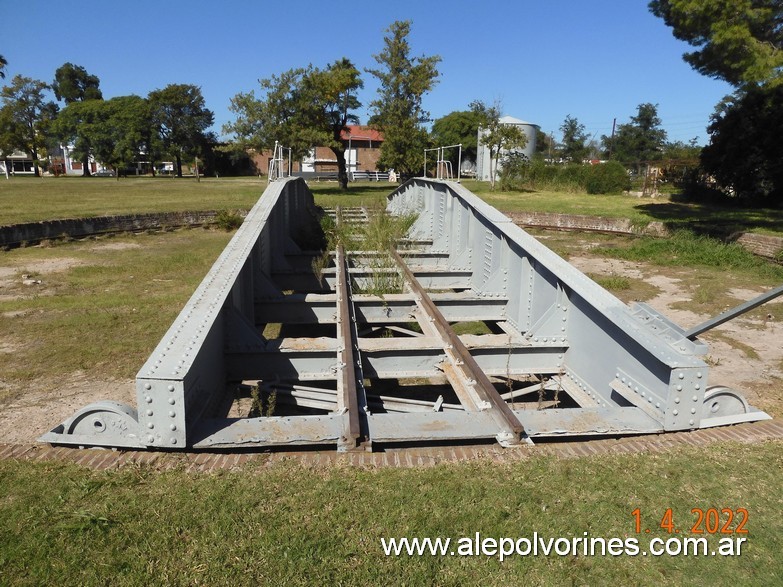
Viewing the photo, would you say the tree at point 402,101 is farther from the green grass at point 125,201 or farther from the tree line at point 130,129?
the tree line at point 130,129

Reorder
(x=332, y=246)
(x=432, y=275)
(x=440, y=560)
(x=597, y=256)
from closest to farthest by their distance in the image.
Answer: (x=440, y=560) < (x=432, y=275) < (x=332, y=246) < (x=597, y=256)

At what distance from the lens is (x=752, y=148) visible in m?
22.8

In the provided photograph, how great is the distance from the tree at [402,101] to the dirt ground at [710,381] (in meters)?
24.9

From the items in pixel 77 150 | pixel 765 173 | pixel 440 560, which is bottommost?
pixel 440 560

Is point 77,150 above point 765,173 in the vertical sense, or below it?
above

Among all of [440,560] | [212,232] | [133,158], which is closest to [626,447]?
[440,560]

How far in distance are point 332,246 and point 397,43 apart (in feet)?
81.3

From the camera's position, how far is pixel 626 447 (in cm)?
378

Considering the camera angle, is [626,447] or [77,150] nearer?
[626,447]

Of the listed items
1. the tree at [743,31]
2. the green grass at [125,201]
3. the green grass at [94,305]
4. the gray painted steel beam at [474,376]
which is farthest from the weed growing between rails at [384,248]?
the tree at [743,31]

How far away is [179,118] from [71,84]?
44.7 meters

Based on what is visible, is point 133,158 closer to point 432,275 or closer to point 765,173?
point 765,173

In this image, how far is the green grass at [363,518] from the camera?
8.49 feet
